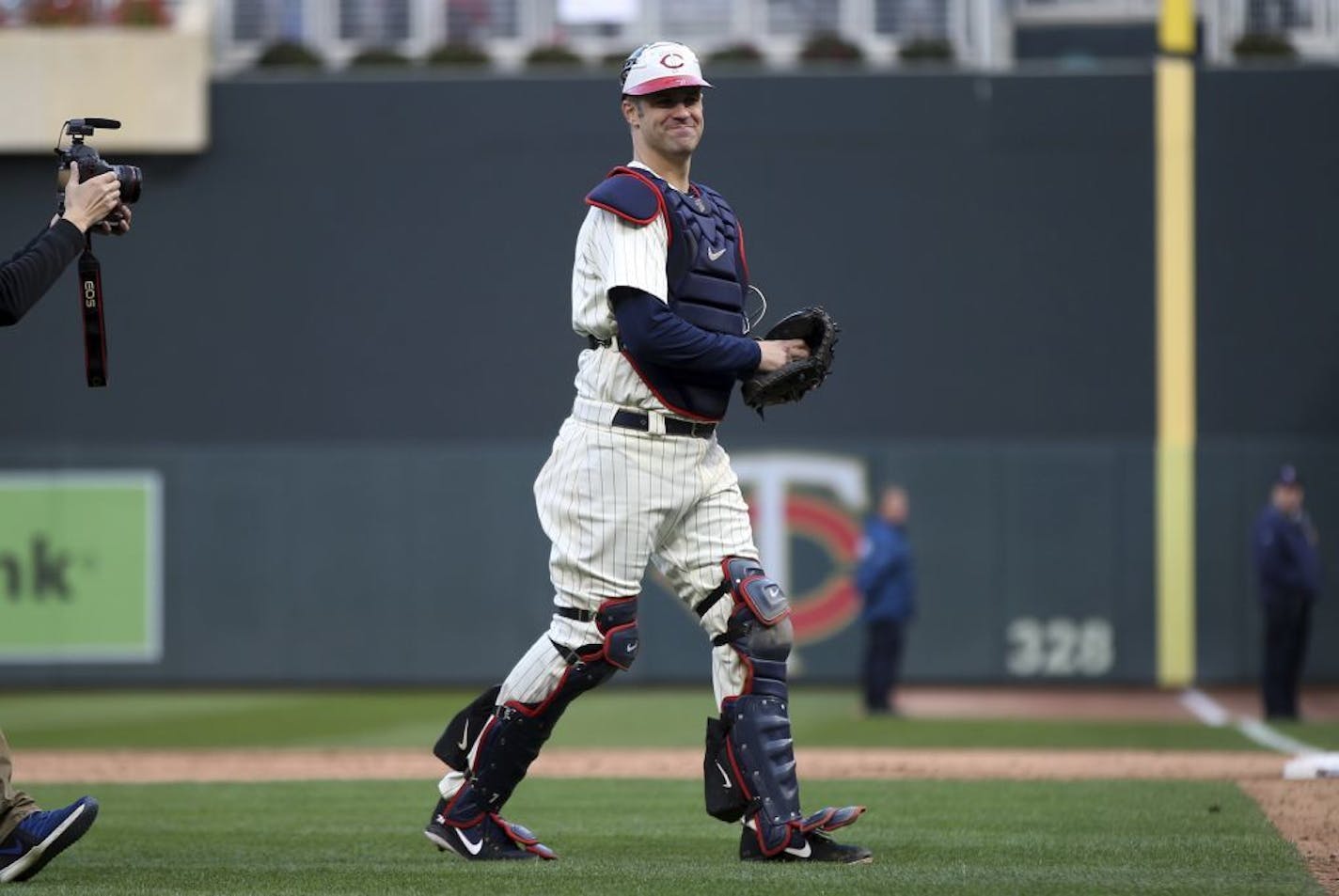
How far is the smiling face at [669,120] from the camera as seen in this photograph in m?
6.12

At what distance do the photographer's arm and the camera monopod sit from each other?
0.34 feet

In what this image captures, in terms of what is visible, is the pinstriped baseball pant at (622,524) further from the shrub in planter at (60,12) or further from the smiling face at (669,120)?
the shrub in planter at (60,12)

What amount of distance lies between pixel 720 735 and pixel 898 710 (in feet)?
35.5

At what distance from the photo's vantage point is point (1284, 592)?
1552 cm

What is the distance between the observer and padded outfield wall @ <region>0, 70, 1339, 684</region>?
747 inches

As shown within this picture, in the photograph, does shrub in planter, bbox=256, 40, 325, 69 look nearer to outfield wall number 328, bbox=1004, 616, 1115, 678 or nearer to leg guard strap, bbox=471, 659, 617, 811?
outfield wall number 328, bbox=1004, 616, 1115, 678

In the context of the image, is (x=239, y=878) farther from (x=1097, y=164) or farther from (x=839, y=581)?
(x=1097, y=164)

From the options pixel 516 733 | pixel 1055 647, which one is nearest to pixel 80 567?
pixel 1055 647

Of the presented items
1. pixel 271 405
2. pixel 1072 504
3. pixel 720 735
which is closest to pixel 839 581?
pixel 1072 504

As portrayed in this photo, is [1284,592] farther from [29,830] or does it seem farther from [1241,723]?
[29,830]

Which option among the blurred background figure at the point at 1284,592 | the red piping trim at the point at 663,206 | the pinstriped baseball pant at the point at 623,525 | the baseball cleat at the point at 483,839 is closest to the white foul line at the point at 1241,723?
the blurred background figure at the point at 1284,592

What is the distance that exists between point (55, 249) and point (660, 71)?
1843 millimetres

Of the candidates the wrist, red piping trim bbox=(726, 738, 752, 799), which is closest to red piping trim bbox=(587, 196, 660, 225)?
the wrist

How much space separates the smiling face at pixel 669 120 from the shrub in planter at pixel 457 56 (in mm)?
14674
